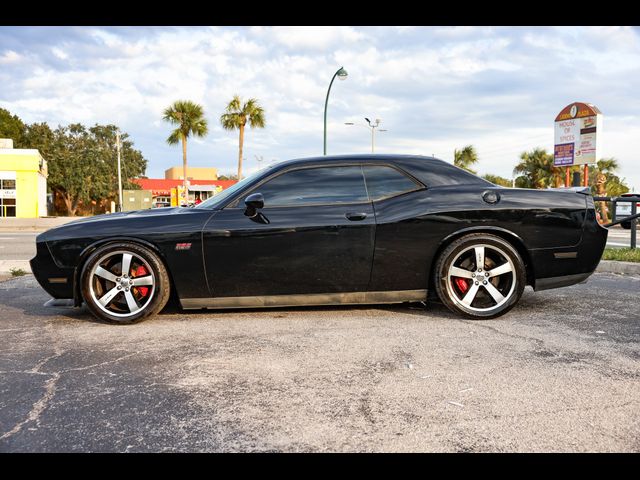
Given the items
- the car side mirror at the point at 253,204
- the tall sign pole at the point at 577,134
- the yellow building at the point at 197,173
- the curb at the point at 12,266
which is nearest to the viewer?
the car side mirror at the point at 253,204

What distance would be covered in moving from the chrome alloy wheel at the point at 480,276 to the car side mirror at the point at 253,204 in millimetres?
1684

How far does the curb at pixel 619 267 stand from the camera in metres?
7.20

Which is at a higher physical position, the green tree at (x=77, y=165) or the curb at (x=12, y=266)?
the green tree at (x=77, y=165)

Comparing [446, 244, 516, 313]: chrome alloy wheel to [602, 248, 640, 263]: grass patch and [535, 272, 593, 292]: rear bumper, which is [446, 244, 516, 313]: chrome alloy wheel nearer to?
[535, 272, 593, 292]: rear bumper

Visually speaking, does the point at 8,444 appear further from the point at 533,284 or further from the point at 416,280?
the point at 533,284

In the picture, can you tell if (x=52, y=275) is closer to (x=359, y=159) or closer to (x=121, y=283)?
Answer: (x=121, y=283)

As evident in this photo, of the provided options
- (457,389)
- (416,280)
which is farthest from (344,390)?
(416,280)

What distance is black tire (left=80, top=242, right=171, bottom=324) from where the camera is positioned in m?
4.22

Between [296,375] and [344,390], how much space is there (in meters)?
0.36

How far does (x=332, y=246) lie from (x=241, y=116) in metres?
35.0

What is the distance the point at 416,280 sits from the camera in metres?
4.37

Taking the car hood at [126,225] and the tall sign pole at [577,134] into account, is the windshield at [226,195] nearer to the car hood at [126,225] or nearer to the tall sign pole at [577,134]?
the car hood at [126,225]

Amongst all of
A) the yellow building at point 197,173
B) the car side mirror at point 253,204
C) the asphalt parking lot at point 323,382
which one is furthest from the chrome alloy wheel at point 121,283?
the yellow building at point 197,173

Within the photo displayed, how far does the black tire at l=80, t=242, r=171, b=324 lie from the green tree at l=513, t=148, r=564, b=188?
114 feet
